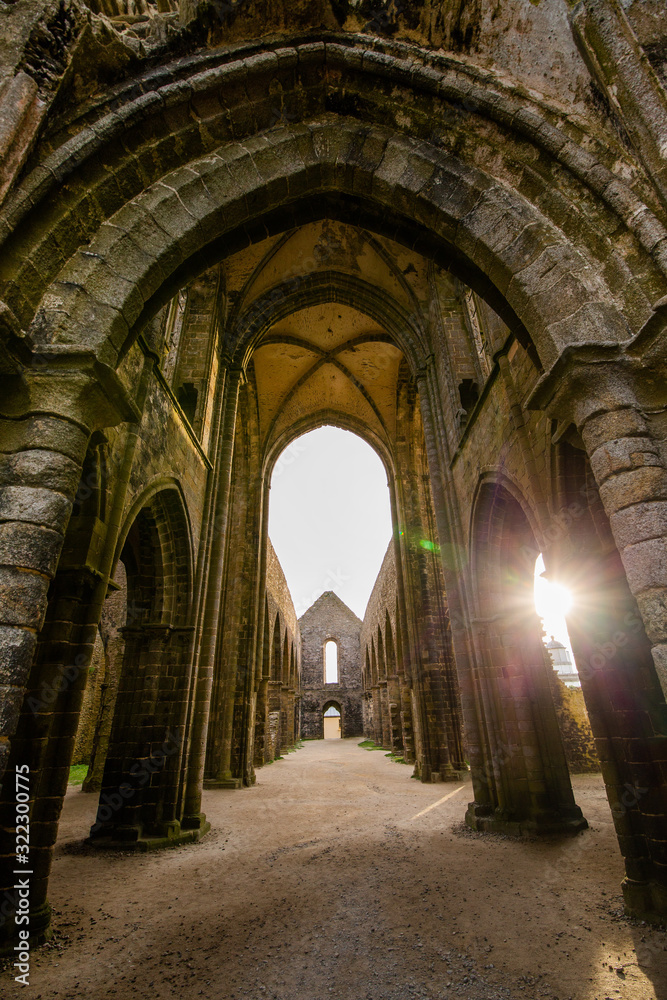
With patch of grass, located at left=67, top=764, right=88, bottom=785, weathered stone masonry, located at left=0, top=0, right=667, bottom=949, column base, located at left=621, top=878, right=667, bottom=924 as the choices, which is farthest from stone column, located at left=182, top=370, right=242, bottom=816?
patch of grass, located at left=67, top=764, right=88, bottom=785

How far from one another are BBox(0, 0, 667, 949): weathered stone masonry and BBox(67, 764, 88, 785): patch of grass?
674 centimetres

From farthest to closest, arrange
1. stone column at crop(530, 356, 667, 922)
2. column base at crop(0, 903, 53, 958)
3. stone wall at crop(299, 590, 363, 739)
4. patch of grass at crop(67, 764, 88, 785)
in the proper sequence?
1. stone wall at crop(299, 590, 363, 739)
2. patch of grass at crop(67, 764, 88, 785)
3. column base at crop(0, 903, 53, 958)
4. stone column at crop(530, 356, 667, 922)

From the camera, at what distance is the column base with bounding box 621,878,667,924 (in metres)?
2.93

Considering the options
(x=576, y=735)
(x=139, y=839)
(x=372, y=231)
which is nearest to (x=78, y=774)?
(x=139, y=839)

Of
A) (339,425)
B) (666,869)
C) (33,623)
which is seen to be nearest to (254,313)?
(339,425)

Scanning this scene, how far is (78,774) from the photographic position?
11.4 metres

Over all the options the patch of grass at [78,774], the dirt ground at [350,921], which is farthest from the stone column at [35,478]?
the patch of grass at [78,774]

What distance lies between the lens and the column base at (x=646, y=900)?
2.93 m

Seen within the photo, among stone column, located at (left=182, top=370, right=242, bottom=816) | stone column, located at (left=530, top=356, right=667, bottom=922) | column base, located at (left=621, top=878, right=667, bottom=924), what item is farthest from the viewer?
stone column, located at (left=182, top=370, right=242, bottom=816)

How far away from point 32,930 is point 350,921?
198 centimetres

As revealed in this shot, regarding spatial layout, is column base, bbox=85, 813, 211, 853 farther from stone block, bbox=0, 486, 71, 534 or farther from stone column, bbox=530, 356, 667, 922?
stone block, bbox=0, 486, 71, 534

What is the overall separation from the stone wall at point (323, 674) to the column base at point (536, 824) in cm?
2290

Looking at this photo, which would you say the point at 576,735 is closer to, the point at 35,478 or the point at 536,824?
the point at 536,824

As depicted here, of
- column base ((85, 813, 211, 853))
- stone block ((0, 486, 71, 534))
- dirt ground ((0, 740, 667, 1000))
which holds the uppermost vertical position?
stone block ((0, 486, 71, 534))
